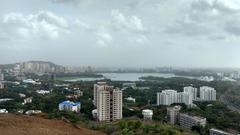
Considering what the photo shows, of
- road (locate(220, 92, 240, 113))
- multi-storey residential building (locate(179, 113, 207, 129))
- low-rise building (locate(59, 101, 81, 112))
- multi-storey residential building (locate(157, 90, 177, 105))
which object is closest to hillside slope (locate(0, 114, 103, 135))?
multi-storey residential building (locate(179, 113, 207, 129))

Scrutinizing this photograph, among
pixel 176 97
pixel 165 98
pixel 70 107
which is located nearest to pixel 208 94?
pixel 176 97

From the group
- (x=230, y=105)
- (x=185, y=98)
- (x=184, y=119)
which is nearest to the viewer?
(x=184, y=119)

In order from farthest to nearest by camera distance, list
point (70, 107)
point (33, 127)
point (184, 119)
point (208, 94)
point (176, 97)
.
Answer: point (208, 94)
point (176, 97)
point (70, 107)
point (184, 119)
point (33, 127)

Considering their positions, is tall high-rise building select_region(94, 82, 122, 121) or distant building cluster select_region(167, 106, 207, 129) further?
tall high-rise building select_region(94, 82, 122, 121)

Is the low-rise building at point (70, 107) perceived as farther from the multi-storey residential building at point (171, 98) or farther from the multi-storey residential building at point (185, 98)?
the multi-storey residential building at point (185, 98)

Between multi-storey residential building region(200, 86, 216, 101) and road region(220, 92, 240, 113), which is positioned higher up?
multi-storey residential building region(200, 86, 216, 101)

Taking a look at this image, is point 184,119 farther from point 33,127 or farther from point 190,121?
point 33,127

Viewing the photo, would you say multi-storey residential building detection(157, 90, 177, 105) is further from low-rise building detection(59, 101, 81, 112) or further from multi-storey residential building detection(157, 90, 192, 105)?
low-rise building detection(59, 101, 81, 112)

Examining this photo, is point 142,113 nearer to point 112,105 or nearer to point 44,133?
point 112,105

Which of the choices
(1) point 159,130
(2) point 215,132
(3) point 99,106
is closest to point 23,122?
(1) point 159,130
